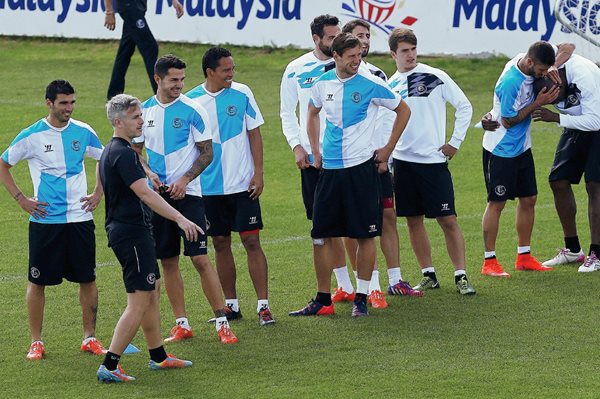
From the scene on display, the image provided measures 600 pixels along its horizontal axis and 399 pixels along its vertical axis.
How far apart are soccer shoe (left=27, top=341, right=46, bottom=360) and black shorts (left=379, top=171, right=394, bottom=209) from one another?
299 cm

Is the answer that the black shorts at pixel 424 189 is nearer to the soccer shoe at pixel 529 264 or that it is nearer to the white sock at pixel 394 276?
the white sock at pixel 394 276

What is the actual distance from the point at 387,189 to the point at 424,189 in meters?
0.35

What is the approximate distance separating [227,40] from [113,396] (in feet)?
49.2

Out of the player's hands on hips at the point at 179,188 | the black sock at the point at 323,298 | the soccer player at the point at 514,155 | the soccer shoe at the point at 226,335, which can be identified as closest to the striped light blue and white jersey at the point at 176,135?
the player's hands on hips at the point at 179,188

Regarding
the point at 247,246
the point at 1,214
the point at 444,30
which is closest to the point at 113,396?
the point at 247,246

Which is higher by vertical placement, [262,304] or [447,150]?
[447,150]

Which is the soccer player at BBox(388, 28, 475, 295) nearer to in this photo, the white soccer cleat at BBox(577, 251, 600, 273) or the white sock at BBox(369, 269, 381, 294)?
the white sock at BBox(369, 269, 381, 294)

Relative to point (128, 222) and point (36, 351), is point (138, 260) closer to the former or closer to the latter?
point (128, 222)

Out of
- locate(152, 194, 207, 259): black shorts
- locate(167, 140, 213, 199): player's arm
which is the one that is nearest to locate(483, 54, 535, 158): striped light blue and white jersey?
locate(167, 140, 213, 199): player's arm

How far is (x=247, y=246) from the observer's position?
979cm

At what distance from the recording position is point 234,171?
31.7 ft

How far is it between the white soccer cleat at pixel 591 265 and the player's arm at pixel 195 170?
3.72m

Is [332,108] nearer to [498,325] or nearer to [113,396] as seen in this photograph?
[498,325]

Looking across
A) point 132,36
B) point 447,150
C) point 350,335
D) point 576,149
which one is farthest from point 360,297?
point 132,36
